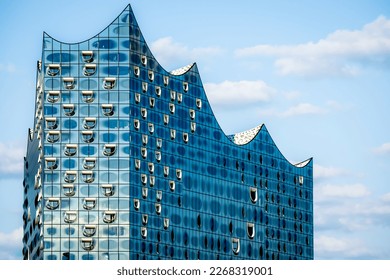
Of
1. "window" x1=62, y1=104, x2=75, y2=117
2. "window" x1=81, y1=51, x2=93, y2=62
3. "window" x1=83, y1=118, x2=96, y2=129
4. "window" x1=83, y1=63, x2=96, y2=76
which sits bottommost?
"window" x1=83, y1=118, x2=96, y2=129

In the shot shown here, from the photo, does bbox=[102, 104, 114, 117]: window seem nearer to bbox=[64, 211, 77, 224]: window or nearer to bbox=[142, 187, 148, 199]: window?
bbox=[142, 187, 148, 199]: window

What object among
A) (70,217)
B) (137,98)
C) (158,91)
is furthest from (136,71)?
(70,217)

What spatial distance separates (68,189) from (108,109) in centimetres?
1379

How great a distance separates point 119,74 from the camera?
193250 millimetres

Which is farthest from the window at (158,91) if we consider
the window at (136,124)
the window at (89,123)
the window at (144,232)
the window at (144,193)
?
the window at (144,232)

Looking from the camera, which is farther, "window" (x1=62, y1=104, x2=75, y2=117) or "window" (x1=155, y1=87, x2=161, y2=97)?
"window" (x1=155, y1=87, x2=161, y2=97)

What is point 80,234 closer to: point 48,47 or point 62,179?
point 62,179

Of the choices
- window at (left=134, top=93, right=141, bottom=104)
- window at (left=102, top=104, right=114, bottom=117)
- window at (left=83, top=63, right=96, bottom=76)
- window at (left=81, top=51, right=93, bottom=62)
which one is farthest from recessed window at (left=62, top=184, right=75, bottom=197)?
window at (left=81, top=51, right=93, bottom=62)

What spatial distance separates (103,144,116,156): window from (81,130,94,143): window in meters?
2.48

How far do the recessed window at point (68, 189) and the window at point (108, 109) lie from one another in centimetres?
1226

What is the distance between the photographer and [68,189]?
192750mm

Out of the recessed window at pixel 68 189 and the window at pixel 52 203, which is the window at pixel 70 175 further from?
the window at pixel 52 203

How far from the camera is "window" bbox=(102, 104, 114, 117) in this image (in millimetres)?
192500
